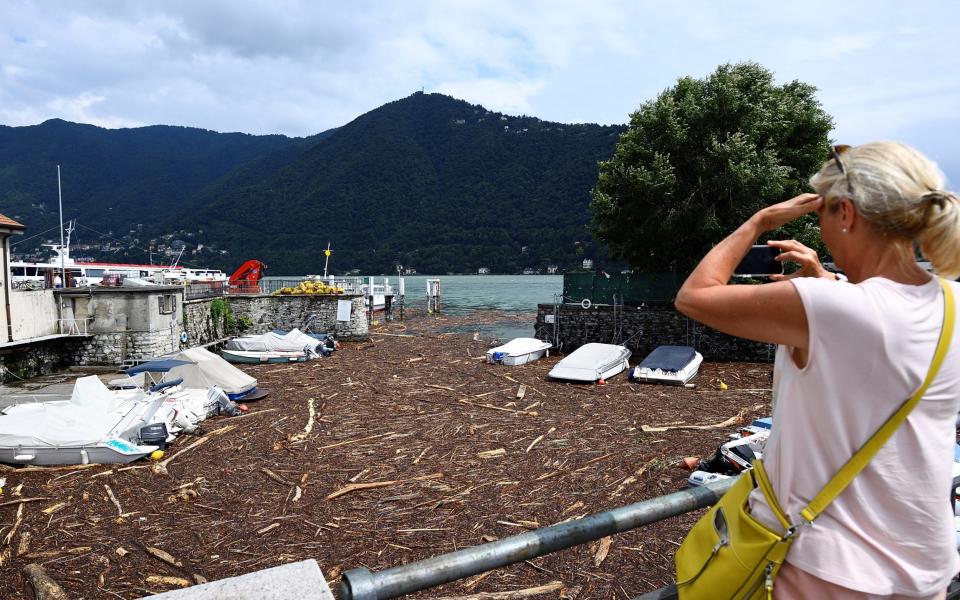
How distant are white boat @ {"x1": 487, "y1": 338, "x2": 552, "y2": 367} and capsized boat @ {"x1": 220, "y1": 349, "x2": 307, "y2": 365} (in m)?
9.32

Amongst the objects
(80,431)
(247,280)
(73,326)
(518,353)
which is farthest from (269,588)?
(247,280)

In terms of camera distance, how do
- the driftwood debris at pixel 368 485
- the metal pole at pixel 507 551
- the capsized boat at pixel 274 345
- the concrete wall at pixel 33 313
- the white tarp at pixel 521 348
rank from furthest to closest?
the capsized boat at pixel 274 345 → the white tarp at pixel 521 348 → the concrete wall at pixel 33 313 → the driftwood debris at pixel 368 485 → the metal pole at pixel 507 551

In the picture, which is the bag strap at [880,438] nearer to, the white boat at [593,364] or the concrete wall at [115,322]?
the white boat at [593,364]

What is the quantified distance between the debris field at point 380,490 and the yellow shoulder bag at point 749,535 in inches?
240

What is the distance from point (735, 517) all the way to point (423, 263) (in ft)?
629

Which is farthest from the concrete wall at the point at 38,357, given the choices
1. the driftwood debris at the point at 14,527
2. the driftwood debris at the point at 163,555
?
the driftwood debris at the point at 163,555

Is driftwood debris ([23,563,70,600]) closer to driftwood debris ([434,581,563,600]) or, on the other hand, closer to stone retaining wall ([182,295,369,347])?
driftwood debris ([434,581,563,600])

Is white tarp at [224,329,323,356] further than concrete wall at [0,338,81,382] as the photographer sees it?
Yes

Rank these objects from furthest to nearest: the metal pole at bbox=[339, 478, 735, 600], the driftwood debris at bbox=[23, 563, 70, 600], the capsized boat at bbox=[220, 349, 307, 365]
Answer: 1. the capsized boat at bbox=[220, 349, 307, 365]
2. the driftwood debris at bbox=[23, 563, 70, 600]
3. the metal pole at bbox=[339, 478, 735, 600]

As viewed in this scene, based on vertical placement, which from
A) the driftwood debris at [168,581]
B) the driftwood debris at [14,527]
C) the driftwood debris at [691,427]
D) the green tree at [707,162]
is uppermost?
the green tree at [707,162]

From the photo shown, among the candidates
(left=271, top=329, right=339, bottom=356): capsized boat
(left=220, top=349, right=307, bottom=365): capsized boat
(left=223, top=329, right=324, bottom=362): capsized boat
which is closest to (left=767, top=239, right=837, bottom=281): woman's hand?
(left=220, top=349, right=307, bottom=365): capsized boat

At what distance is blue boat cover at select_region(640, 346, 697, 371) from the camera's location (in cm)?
2162

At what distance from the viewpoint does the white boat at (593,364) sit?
21.8m

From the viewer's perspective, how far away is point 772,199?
1049 inches
